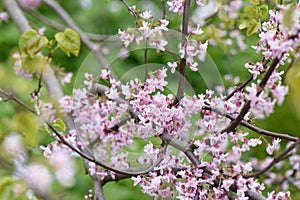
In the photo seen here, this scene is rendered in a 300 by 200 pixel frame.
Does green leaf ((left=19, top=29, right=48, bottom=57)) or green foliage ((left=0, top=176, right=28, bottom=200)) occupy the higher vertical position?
green leaf ((left=19, top=29, right=48, bottom=57))

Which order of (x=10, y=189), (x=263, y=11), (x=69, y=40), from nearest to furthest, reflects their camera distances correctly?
(x=10, y=189) → (x=69, y=40) → (x=263, y=11)

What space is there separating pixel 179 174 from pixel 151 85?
8.5 inches

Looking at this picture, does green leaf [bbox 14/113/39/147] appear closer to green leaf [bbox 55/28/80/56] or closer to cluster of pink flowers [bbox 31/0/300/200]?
cluster of pink flowers [bbox 31/0/300/200]

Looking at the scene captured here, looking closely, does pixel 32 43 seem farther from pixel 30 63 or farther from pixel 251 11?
pixel 251 11

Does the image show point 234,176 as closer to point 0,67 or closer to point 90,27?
point 0,67

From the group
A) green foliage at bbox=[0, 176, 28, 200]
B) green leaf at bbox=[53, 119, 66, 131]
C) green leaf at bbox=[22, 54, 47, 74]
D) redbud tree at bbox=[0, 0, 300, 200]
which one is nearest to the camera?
green foliage at bbox=[0, 176, 28, 200]

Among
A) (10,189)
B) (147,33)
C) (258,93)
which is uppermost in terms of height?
(147,33)

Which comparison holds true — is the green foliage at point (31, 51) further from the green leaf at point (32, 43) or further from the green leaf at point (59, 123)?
the green leaf at point (59, 123)

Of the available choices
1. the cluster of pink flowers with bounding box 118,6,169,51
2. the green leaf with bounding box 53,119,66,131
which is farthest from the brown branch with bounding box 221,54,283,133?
the green leaf with bounding box 53,119,66,131

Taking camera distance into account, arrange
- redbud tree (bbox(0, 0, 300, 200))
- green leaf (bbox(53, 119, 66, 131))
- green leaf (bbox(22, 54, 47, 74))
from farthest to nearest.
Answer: green leaf (bbox(53, 119, 66, 131)) < green leaf (bbox(22, 54, 47, 74)) < redbud tree (bbox(0, 0, 300, 200))

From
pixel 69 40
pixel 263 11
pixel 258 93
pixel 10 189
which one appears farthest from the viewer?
pixel 263 11

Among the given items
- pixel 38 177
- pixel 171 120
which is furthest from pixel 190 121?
pixel 38 177

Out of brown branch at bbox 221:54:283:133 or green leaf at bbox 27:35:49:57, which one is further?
green leaf at bbox 27:35:49:57

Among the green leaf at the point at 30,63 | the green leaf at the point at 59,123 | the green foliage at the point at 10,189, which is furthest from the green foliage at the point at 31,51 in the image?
the green foliage at the point at 10,189
